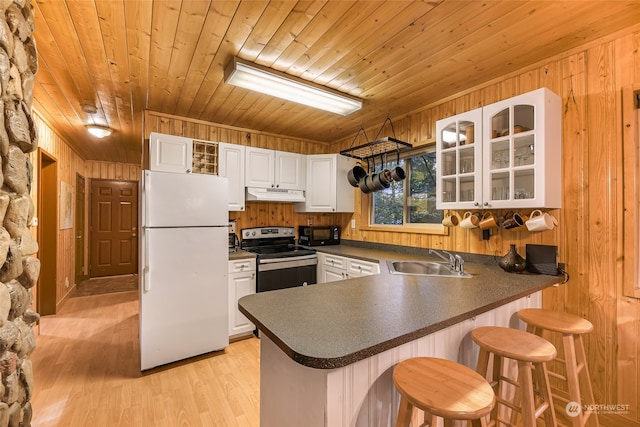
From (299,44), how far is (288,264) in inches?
83.0

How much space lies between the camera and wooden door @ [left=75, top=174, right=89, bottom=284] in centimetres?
512

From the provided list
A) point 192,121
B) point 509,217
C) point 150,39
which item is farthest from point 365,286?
point 192,121

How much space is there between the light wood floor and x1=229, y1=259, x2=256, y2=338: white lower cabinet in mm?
142

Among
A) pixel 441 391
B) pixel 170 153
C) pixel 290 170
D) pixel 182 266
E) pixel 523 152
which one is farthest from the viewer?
pixel 290 170

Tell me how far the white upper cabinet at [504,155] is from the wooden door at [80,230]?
5.98 m

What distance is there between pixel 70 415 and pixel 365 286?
2115 mm

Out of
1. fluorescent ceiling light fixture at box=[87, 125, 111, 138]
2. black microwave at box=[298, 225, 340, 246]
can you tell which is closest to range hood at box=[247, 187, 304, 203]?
black microwave at box=[298, 225, 340, 246]

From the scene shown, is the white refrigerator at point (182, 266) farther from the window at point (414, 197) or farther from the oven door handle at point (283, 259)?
the window at point (414, 197)

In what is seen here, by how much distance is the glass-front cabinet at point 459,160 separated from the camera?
2189 mm

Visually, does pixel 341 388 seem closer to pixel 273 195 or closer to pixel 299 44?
pixel 299 44

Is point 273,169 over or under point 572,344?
over

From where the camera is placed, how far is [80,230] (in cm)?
536

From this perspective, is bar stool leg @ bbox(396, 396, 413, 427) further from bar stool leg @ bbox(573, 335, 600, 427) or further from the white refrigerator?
the white refrigerator

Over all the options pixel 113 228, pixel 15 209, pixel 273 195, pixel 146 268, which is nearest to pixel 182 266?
pixel 146 268
